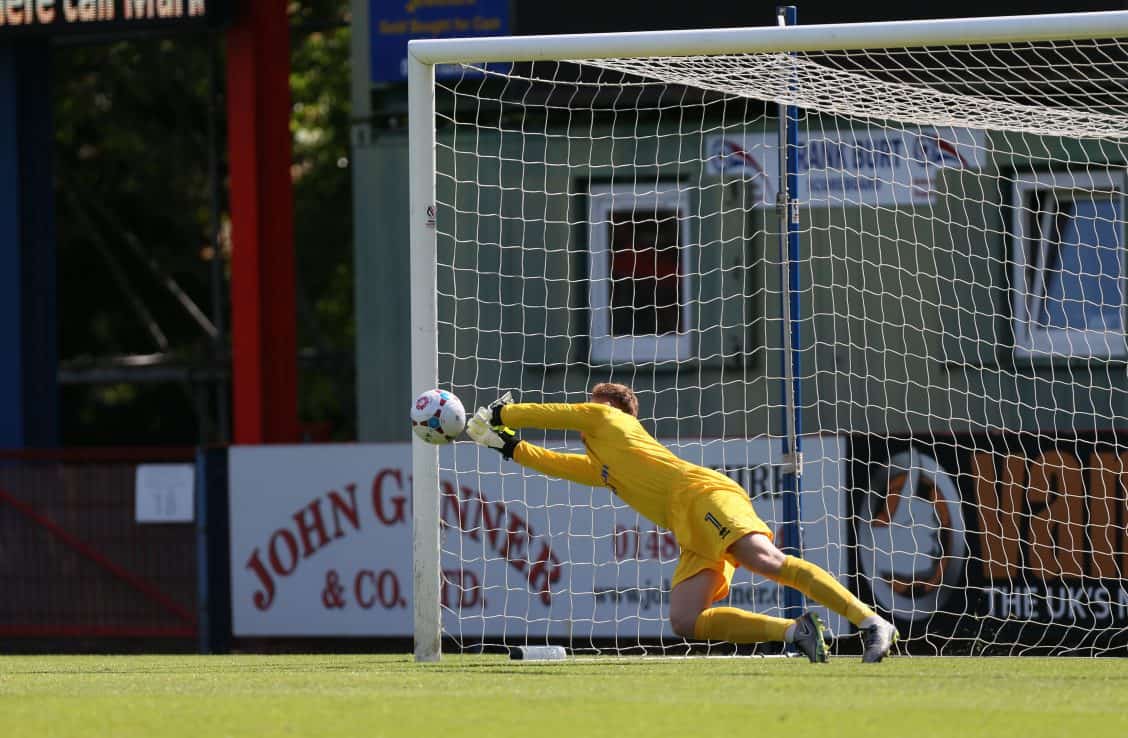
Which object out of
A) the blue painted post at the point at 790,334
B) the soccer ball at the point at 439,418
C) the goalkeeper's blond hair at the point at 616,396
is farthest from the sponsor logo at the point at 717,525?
the blue painted post at the point at 790,334

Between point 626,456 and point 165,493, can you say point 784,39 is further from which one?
point 165,493

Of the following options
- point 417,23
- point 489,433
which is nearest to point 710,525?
point 489,433

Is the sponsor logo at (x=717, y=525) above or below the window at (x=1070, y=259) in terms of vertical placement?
below

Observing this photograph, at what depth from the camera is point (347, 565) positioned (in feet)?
39.4

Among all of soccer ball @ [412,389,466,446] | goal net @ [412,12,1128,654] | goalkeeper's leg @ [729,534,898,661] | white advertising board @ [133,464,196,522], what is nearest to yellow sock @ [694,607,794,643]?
goalkeeper's leg @ [729,534,898,661]

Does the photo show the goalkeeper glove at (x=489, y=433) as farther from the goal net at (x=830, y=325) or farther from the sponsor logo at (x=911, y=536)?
the sponsor logo at (x=911, y=536)

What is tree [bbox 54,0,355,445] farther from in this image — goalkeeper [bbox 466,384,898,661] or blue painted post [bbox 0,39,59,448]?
goalkeeper [bbox 466,384,898,661]

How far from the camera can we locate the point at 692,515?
26.7 ft

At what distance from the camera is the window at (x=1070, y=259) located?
12.2 m

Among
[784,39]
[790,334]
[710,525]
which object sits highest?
[784,39]

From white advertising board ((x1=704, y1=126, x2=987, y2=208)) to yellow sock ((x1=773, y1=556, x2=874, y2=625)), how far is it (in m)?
5.20

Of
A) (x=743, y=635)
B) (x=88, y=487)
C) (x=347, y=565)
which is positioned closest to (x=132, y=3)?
(x=88, y=487)

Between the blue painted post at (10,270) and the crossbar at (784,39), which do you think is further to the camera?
the blue painted post at (10,270)

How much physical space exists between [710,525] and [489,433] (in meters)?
1.19
